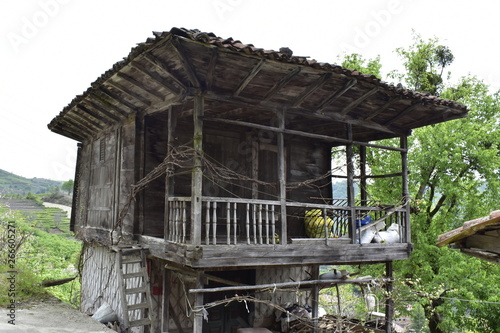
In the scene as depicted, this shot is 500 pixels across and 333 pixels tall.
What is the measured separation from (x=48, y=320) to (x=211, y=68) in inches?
213

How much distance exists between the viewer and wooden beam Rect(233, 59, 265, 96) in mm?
6093

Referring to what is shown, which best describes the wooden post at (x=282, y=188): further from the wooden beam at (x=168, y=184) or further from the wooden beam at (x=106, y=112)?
the wooden beam at (x=106, y=112)

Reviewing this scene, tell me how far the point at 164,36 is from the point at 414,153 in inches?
639

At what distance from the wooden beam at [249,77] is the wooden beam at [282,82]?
0.55m

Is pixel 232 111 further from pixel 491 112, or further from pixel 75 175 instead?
pixel 491 112

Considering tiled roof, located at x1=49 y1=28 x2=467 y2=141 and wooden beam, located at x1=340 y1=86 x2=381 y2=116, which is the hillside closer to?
tiled roof, located at x1=49 y1=28 x2=467 y2=141

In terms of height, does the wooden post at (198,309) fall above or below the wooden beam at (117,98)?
below

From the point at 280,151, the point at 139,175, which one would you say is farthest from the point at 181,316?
the point at 280,151

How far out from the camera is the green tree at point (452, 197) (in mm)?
16359

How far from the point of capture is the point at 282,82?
679 centimetres

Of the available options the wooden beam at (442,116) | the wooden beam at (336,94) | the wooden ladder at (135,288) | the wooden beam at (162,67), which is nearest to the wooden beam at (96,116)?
the wooden ladder at (135,288)

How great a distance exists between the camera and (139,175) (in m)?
8.73

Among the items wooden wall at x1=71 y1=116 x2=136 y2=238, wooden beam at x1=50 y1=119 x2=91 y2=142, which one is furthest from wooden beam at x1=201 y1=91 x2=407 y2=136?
wooden beam at x1=50 y1=119 x2=91 y2=142

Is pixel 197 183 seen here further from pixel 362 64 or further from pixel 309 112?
pixel 362 64
